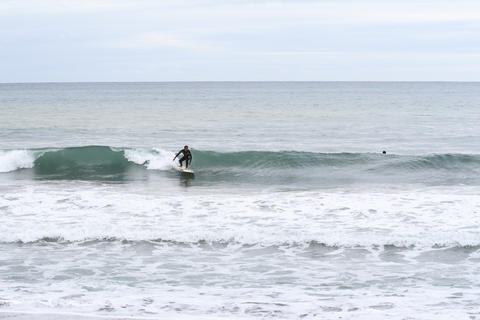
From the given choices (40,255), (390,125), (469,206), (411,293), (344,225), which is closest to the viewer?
(411,293)

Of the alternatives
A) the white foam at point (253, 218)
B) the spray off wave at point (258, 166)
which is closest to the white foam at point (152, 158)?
the spray off wave at point (258, 166)

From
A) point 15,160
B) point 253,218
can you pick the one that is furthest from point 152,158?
point 253,218

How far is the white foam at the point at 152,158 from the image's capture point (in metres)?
26.8

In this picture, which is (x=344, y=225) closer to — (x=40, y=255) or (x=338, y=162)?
(x=40, y=255)

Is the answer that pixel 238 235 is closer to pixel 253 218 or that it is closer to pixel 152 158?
pixel 253 218

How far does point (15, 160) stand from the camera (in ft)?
89.6

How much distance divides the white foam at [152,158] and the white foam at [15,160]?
4425mm

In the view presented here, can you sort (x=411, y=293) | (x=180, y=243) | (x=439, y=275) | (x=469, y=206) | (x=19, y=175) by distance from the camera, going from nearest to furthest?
(x=411, y=293)
(x=439, y=275)
(x=180, y=243)
(x=469, y=206)
(x=19, y=175)

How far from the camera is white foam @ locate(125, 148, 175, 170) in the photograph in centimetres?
2684

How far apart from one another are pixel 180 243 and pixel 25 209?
5548mm

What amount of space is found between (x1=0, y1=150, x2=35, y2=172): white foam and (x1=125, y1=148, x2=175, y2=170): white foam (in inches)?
174

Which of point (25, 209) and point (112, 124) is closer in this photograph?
point (25, 209)

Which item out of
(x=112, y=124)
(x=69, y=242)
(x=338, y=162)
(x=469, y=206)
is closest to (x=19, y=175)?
(x=69, y=242)

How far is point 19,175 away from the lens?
987 inches
